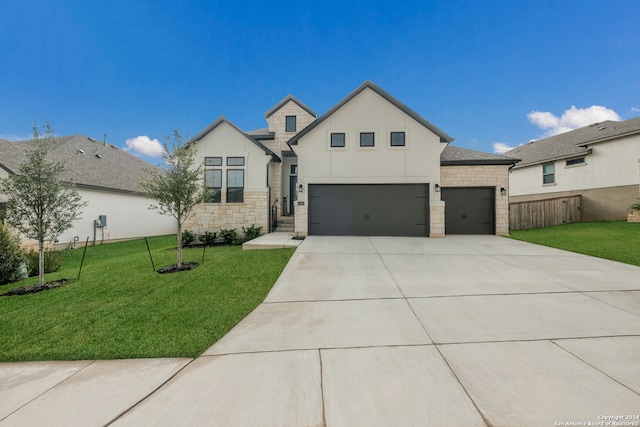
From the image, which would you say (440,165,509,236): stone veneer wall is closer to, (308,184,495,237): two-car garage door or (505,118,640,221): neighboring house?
(308,184,495,237): two-car garage door

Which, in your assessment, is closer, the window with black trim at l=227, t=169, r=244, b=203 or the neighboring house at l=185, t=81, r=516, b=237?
the neighboring house at l=185, t=81, r=516, b=237

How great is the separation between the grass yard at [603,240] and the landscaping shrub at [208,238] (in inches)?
563

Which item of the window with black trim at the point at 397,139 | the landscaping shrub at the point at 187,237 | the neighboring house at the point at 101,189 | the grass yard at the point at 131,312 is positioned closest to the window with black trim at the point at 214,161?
the neighboring house at the point at 101,189

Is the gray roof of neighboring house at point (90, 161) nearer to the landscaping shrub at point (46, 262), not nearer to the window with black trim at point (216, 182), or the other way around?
the window with black trim at point (216, 182)

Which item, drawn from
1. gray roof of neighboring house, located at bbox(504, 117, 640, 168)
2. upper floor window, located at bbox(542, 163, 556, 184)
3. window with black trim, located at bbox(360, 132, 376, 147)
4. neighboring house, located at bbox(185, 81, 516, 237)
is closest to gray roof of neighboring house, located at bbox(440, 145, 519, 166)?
neighboring house, located at bbox(185, 81, 516, 237)

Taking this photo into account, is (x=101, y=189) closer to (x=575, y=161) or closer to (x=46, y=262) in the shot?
(x=46, y=262)

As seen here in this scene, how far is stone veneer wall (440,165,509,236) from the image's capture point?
12367mm

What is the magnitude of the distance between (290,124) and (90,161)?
1352 cm

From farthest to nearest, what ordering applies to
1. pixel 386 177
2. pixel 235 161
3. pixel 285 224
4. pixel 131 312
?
pixel 285 224 < pixel 235 161 < pixel 386 177 < pixel 131 312

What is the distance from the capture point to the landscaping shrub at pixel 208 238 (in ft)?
41.1

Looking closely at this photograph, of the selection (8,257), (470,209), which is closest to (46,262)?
(8,257)

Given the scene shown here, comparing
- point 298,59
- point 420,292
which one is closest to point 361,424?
point 420,292

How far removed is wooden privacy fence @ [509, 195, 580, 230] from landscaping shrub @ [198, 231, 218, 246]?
16108 millimetres

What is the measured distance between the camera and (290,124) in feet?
54.1
